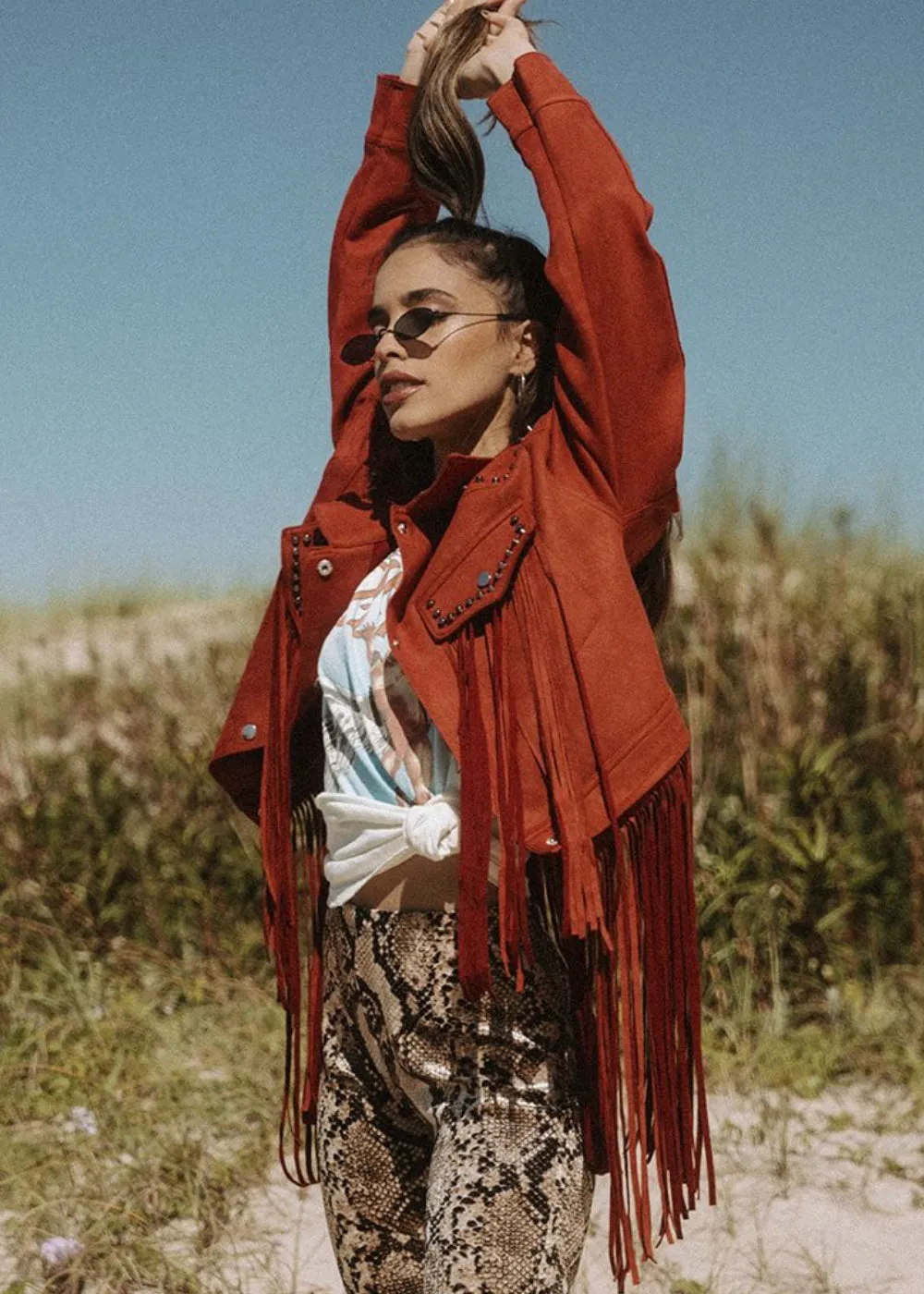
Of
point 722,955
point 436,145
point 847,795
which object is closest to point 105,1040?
point 722,955

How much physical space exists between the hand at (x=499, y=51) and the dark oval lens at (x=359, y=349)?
0.42m

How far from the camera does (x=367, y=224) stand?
2602 mm

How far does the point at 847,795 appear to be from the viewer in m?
5.26

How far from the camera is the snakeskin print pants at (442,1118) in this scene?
6.45 feet

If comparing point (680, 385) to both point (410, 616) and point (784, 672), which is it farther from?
point (784, 672)

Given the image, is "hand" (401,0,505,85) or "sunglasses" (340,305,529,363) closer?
"sunglasses" (340,305,529,363)

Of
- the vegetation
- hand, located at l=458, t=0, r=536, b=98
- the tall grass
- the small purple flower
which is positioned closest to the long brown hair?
hand, located at l=458, t=0, r=536, b=98

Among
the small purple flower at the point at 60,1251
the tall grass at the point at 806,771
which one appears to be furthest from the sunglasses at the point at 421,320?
the tall grass at the point at 806,771

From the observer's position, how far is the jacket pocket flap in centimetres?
204

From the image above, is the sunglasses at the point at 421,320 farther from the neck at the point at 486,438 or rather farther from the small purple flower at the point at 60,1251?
the small purple flower at the point at 60,1251

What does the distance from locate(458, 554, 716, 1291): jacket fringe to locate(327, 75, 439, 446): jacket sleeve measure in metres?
0.73

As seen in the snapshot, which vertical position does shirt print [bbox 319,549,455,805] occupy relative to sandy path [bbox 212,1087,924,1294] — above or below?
above

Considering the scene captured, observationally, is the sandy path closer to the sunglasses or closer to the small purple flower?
the small purple flower

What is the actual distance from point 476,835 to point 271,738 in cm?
55
